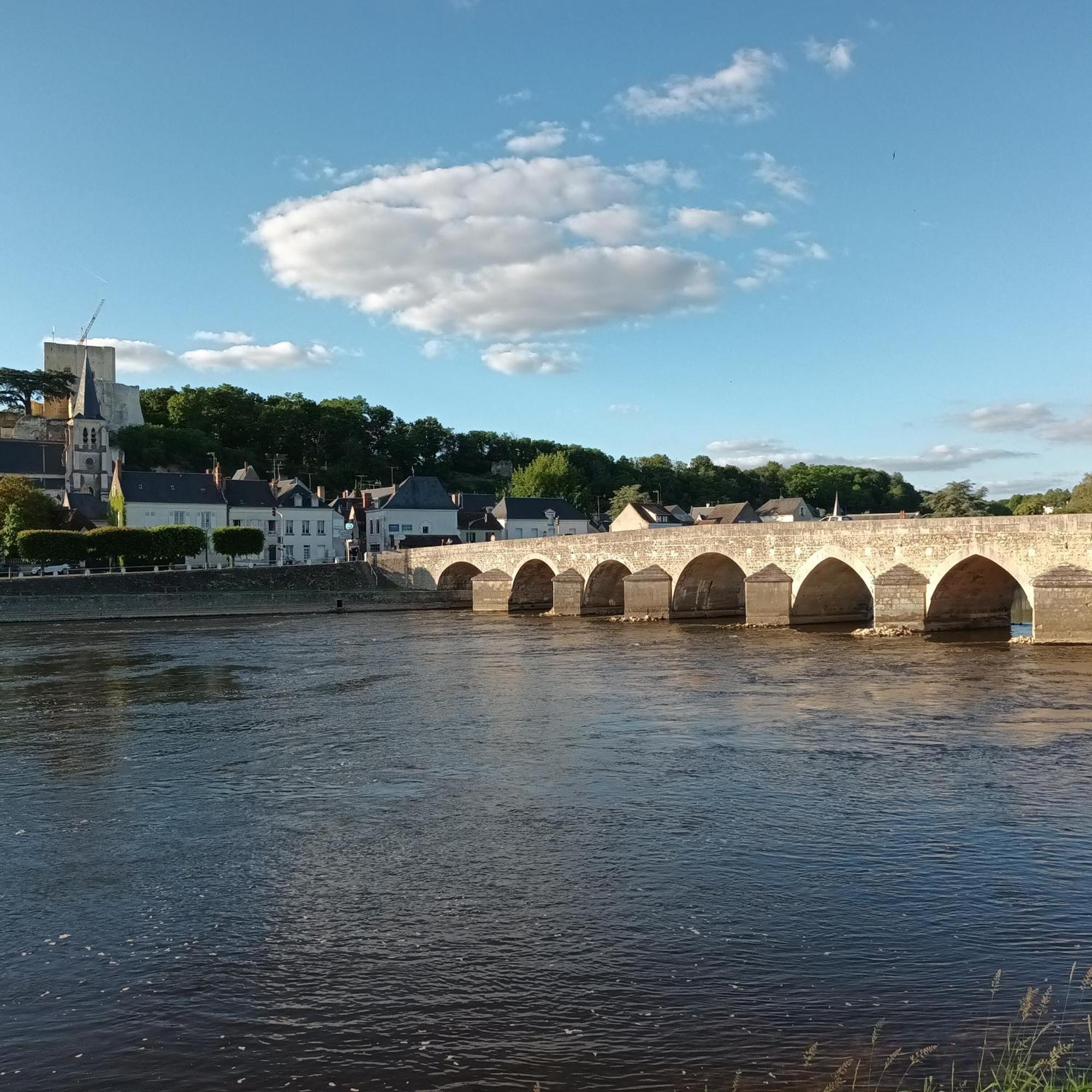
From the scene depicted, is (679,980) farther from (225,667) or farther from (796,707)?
Answer: (225,667)

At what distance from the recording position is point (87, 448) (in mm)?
78688

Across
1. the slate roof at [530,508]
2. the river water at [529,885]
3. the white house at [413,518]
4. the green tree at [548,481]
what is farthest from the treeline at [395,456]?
the river water at [529,885]

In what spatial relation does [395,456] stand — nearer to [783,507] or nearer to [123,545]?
[783,507]

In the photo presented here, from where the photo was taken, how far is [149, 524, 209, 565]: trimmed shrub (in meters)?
56.5

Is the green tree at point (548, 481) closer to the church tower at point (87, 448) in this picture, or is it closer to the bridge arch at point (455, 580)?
the church tower at point (87, 448)

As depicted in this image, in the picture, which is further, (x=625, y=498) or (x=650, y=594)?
(x=625, y=498)

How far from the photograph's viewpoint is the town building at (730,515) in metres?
86.5

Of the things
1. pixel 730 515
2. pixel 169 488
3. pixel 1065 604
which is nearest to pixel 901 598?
pixel 1065 604

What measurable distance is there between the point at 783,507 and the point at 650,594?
6342 cm

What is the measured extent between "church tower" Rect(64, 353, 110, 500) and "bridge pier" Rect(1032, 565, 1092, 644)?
69820 millimetres

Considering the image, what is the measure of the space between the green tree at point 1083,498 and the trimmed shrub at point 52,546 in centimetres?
5548

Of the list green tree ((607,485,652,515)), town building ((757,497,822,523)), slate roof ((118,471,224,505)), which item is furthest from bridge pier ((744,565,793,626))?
green tree ((607,485,652,515))

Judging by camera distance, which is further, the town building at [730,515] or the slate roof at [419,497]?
the town building at [730,515]

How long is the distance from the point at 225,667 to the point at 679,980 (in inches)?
874
